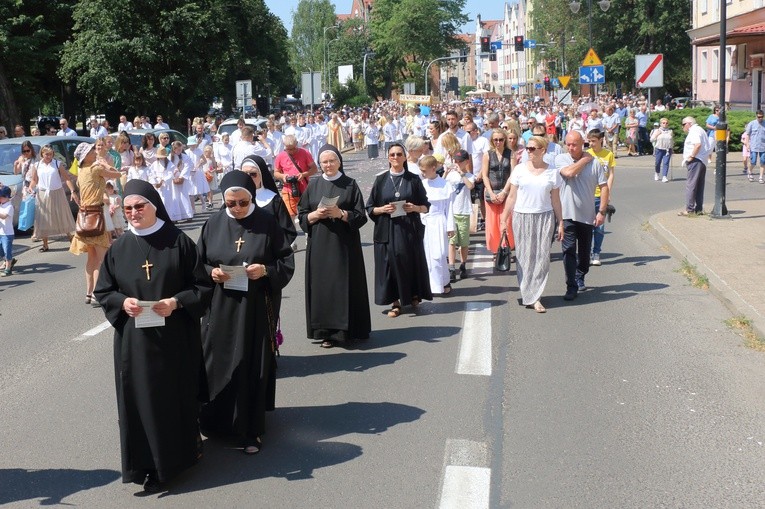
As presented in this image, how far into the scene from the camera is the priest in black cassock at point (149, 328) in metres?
5.74

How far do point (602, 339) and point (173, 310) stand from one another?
15.8 feet

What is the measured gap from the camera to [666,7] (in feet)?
226

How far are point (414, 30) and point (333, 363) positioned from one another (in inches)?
4070

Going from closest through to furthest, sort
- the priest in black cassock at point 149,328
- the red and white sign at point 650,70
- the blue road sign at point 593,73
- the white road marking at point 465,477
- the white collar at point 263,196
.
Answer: the white road marking at point 465,477 → the priest in black cassock at point 149,328 → the white collar at point 263,196 → the red and white sign at point 650,70 → the blue road sign at point 593,73

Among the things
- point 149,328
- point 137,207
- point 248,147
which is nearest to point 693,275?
point 149,328

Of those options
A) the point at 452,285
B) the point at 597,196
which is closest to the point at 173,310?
the point at 452,285

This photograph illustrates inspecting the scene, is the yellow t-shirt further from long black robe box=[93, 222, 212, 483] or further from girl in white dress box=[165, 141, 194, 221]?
girl in white dress box=[165, 141, 194, 221]

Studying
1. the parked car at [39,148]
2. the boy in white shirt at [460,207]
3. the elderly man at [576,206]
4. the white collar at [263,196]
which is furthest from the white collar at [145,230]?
the parked car at [39,148]

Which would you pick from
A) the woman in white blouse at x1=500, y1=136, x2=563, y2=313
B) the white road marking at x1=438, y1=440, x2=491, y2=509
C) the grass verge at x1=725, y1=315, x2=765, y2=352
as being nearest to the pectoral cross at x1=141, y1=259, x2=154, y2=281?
the white road marking at x1=438, y1=440, x2=491, y2=509

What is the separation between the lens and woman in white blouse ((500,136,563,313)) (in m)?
10.5

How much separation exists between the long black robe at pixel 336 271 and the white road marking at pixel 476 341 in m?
0.97

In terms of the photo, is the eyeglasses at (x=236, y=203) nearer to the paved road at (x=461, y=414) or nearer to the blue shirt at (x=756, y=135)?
the paved road at (x=461, y=414)

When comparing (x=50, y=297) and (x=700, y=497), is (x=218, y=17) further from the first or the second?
(x=700, y=497)

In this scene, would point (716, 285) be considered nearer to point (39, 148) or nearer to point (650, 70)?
point (39, 148)
